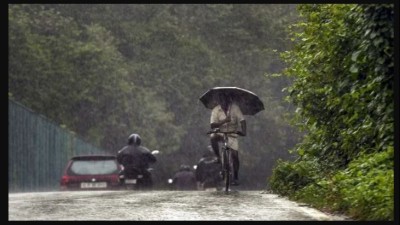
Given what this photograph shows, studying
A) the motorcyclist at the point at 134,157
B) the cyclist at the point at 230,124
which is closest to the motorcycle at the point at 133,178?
the motorcyclist at the point at 134,157

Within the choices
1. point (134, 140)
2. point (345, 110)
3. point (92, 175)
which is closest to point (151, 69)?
point (92, 175)

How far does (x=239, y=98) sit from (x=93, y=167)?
6957 millimetres

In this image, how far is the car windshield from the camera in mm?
25578

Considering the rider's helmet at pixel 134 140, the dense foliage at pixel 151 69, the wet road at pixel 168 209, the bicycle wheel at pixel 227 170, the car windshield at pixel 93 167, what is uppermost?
the dense foliage at pixel 151 69

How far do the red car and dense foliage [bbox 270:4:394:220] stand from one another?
24.5 feet

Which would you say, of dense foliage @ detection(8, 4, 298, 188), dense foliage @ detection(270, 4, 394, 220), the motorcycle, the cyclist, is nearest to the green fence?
the motorcycle

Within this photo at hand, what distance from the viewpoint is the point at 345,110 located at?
1581 centimetres

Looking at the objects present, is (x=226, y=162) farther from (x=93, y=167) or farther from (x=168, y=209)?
(x=93, y=167)

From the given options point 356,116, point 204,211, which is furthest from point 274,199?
point 204,211

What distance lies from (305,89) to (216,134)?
80.0 inches

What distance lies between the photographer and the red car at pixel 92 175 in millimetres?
25547

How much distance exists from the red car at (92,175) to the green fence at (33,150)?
340 cm

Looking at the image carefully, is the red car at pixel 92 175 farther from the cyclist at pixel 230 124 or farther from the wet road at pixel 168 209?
the wet road at pixel 168 209

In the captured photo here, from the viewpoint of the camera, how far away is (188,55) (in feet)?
157
